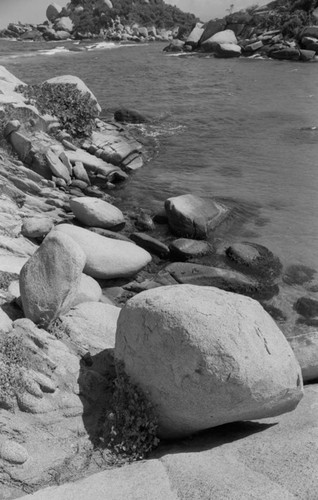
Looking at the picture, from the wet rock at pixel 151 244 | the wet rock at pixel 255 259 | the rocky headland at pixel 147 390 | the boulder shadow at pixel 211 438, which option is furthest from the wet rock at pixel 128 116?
the boulder shadow at pixel 211 438

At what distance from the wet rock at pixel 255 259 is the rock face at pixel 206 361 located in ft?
21.3

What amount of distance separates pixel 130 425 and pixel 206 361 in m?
1.34

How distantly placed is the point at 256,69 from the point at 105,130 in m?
31.3

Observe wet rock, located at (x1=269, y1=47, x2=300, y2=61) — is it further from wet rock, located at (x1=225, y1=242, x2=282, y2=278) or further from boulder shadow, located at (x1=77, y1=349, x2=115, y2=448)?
boulder shadow, located at (x1=77, y1=349, x2=115, y2=448)

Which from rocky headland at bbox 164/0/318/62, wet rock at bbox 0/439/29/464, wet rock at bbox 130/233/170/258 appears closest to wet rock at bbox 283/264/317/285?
wet rock at bbox 130/233/170/258

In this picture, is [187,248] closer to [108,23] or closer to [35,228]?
[35,228]

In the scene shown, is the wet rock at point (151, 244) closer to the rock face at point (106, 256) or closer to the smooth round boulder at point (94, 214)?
the smooth round boulder at point (94, 214)

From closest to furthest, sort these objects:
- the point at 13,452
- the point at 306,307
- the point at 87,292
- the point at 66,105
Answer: the point at 13,452
the point at 87,292
the point at 306,307
the point at 66,105

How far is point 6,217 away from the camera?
13266 millimetres

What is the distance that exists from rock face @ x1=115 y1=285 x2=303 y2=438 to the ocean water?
6.02m

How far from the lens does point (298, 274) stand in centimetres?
1308

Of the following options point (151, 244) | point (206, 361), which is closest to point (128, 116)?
point (151, 244)

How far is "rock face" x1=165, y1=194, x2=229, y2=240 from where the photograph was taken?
48.9 feet

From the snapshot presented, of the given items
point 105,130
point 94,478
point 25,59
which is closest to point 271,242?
point 94,478
